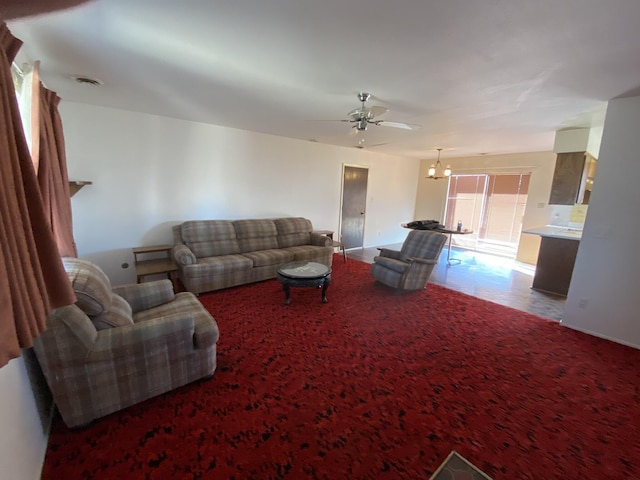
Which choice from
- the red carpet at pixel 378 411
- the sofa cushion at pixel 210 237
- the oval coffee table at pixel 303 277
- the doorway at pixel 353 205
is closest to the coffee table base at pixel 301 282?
the oval coffee table at pixel 303 277

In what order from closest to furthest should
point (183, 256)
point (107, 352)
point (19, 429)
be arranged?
point (19, 429), point (107, 352), point (183, 256)

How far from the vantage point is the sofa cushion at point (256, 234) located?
14.5ft

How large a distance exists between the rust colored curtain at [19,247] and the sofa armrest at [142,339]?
0.61m

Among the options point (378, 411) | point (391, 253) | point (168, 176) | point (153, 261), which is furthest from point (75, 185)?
point (391, 253)

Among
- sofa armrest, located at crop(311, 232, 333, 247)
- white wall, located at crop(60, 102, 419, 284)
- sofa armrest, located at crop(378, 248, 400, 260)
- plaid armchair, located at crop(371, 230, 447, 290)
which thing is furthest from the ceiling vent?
sofa armrest, located at crop(378, 248, 400, 260)

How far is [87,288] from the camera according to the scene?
1.62m

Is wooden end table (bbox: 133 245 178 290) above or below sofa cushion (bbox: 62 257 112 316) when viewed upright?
below

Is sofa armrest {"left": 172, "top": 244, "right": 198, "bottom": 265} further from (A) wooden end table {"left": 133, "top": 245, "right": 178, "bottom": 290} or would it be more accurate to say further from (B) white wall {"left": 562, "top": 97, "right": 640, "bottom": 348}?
(B) white wall {"left": 562, "top": 97, "right": 640, "bottom": 348}

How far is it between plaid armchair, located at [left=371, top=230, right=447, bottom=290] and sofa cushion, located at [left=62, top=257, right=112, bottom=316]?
3.19 meters

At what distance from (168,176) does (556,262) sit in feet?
19.8

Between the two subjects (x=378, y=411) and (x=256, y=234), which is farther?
(x=256, y=234)

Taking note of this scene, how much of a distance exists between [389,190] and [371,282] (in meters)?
3.75

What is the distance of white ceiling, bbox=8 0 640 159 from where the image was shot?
1.42 meters

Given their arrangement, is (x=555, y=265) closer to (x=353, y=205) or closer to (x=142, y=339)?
(x=353, y=205)
